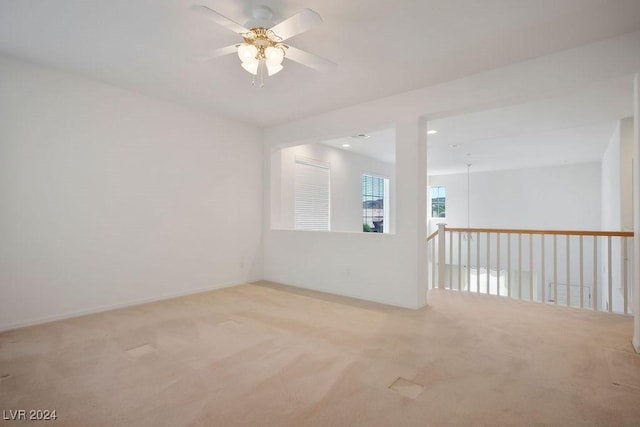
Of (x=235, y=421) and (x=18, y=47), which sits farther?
(x=18, y=47)

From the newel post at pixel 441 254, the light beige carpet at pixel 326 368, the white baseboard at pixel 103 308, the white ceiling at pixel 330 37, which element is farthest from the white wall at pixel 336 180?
the newel post at pixel 441 254

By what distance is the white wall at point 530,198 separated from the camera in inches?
328

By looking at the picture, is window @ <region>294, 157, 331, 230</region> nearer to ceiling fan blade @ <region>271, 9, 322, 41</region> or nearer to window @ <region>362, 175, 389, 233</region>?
window @ <region>362, 175, 389, 233</region>

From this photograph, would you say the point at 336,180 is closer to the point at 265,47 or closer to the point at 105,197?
the point at 105,197

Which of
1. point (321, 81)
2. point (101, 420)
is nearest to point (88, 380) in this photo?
point (101, 420)

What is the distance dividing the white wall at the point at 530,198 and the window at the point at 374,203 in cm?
333

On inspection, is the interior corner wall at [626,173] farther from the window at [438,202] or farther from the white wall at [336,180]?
the window at [438,202]

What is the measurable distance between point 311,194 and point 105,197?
3466mm

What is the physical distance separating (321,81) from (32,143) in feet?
9.35

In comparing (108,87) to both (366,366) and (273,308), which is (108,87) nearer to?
(273,308)

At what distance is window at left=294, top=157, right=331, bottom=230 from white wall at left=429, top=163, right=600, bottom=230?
5743mm

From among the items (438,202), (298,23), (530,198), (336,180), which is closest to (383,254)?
(298,23)

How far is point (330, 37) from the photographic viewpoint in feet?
8.45

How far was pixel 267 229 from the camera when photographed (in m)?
5.31
